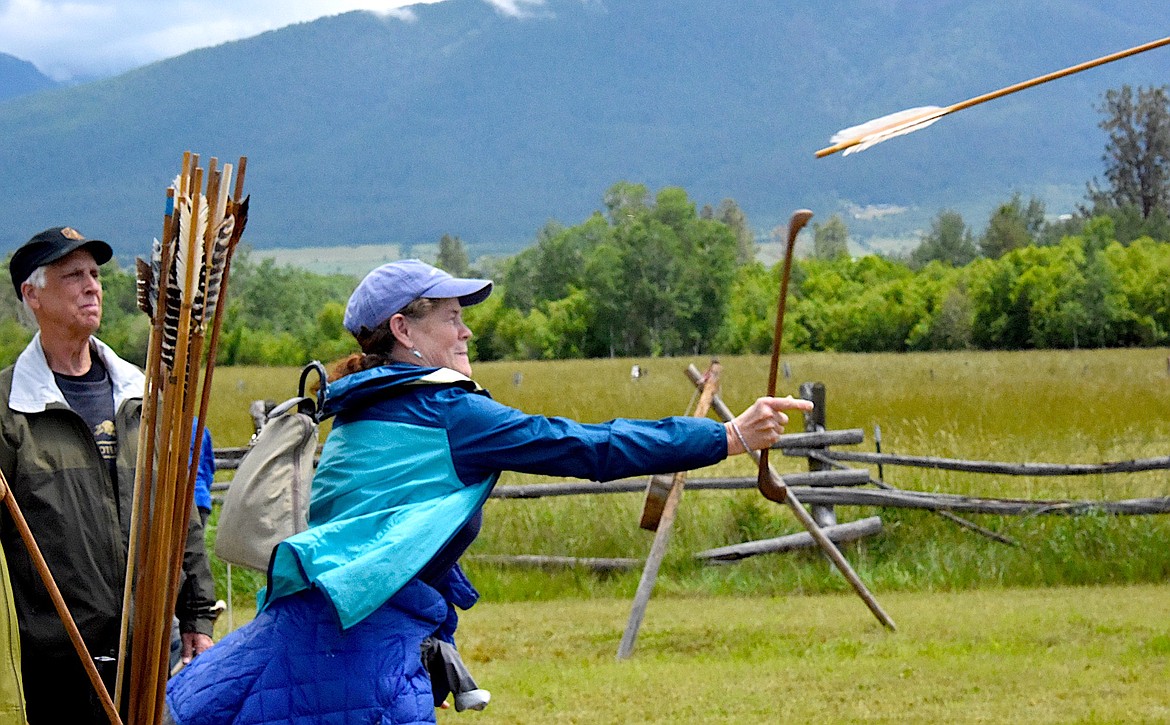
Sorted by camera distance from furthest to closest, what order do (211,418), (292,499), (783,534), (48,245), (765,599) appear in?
(211,418), (783,534), (765,599), (48,245), (292,499)

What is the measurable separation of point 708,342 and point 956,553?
8303 cm

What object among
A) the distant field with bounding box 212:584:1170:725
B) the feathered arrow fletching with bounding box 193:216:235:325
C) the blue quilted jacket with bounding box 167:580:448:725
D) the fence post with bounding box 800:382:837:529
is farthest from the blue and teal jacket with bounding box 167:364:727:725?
the fence post with bounding box 800:382:837:529

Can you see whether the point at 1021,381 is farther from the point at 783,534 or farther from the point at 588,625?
the point at 588,625

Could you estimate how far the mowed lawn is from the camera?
7.09 metres

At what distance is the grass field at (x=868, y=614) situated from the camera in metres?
7.30

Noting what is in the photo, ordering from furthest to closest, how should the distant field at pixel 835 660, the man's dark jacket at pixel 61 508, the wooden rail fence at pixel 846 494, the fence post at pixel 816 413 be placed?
the fence post at pixel 816 413 → the wooden rail fence at pixel 846 494 → the distant field at pixel 835 660 → the man's dark jacket at pixel 61 508

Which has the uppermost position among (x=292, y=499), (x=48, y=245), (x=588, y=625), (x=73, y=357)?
(x=48, y=245)

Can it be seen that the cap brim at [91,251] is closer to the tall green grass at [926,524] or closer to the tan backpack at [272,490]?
the tan backpack at [272,490]

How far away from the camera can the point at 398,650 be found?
121 inches

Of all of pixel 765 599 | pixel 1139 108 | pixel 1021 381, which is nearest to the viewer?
pixel 765 599

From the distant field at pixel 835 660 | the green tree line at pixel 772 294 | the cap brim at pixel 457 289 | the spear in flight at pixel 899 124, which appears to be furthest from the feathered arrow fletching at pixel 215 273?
the green tree line at pixel 772 294

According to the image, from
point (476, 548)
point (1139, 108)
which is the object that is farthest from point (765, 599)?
point (1139, 108)

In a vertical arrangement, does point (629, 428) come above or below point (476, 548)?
above

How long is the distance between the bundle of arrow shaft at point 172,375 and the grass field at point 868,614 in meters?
4.29
